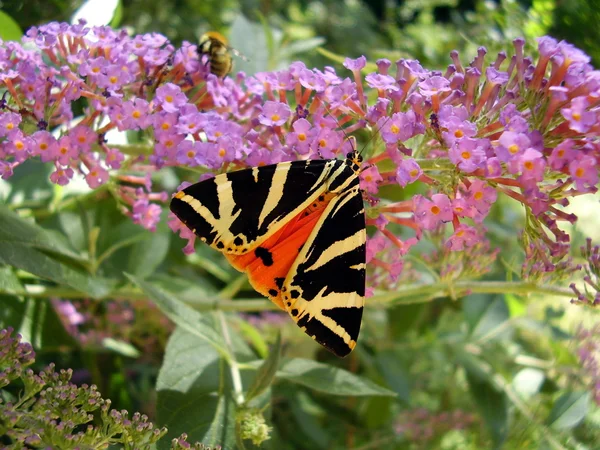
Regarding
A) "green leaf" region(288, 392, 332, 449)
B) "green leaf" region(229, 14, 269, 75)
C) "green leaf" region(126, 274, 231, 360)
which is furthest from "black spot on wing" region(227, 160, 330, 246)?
"green leaf" region(288, 392, 332, 449)

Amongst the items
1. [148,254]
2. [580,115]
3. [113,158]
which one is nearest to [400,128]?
[580,115]

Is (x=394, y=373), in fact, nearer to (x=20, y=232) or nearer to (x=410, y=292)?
(x=410, y=292)

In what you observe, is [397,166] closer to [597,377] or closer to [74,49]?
[74,49]

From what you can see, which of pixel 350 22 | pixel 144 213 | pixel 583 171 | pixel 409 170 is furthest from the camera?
pixel 350 22

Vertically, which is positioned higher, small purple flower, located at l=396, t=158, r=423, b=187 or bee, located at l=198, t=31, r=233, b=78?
bee, located at l=198, t=31, r=233, b=78

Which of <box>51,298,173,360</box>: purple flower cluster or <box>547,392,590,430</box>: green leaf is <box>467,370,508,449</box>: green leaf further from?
<box>51,298,173,360</box>: purple flower cluster

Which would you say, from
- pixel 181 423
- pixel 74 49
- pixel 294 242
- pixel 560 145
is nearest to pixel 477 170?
pixel 560 145
